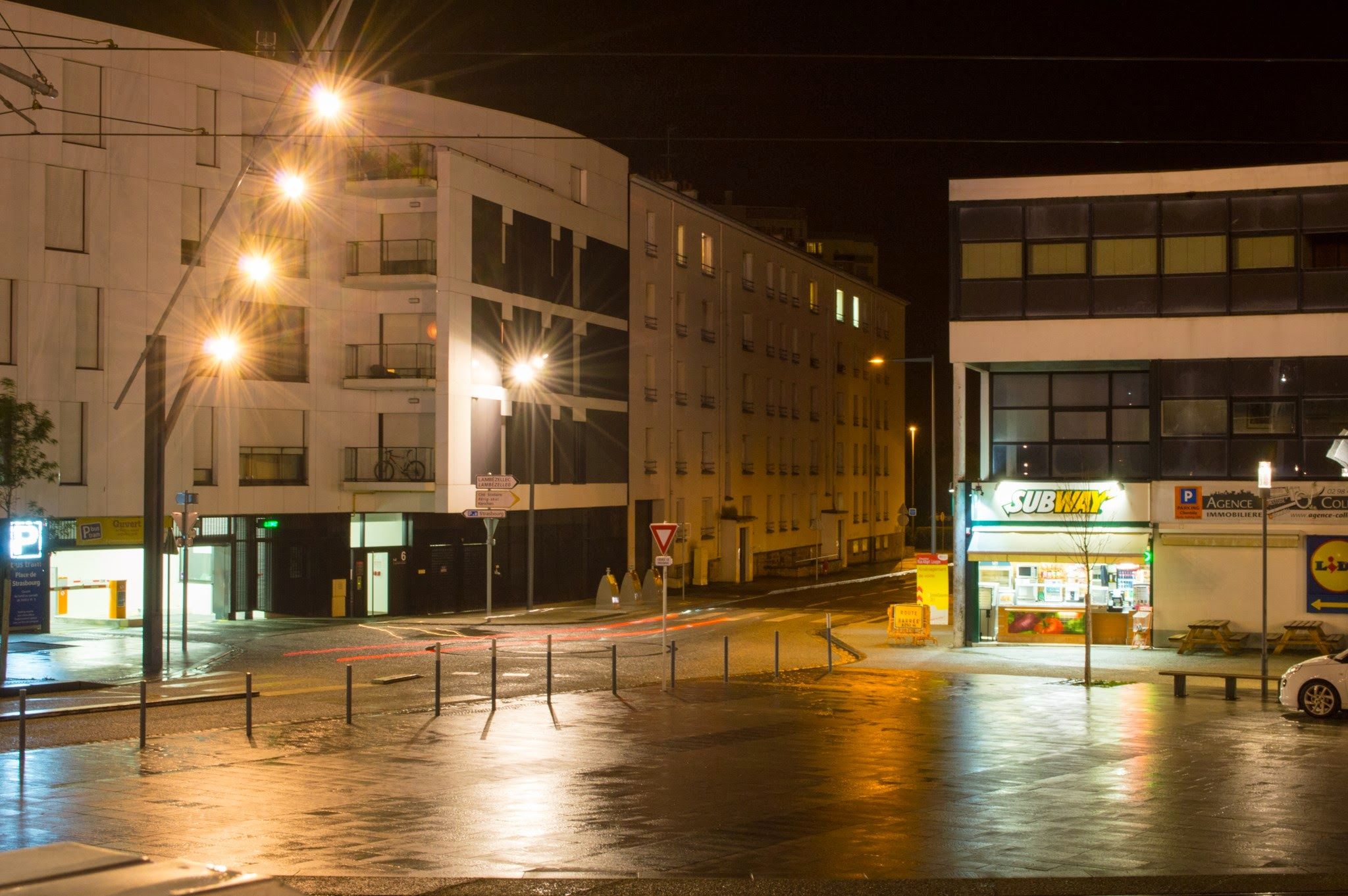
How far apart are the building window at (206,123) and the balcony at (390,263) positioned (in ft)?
18.0

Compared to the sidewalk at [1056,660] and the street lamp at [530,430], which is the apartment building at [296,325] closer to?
the street lamp at [530,430]

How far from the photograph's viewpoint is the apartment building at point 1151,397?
30.7 m

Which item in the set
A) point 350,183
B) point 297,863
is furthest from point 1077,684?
point 350,183

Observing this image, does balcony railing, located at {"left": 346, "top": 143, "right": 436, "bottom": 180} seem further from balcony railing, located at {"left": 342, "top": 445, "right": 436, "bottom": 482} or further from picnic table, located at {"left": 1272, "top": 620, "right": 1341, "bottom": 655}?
picnic table, located at {"left": 1272, "top": 620, "right": 1341, "bottom": 655}

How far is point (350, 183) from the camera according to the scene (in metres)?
43.4

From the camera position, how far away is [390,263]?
4356 centimetres

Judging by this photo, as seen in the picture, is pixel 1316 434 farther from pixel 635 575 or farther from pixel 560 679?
pixel 635 575

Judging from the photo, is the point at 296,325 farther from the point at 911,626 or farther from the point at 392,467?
the point at 911,626

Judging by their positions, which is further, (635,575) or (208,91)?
(635,575)

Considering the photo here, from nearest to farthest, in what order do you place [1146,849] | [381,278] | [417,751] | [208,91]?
[1146,849], [417,751], [208,91], [381,278]

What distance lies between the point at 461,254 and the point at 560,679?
70.7 feet

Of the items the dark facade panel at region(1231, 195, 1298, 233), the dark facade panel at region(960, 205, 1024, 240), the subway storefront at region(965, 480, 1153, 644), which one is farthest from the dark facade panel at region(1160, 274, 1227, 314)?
the subway storefront at region(965, 480, 1153, 644)

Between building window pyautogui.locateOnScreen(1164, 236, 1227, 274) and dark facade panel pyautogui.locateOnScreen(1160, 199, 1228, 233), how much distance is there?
18 cm

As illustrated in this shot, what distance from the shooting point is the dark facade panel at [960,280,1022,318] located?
32344mm
